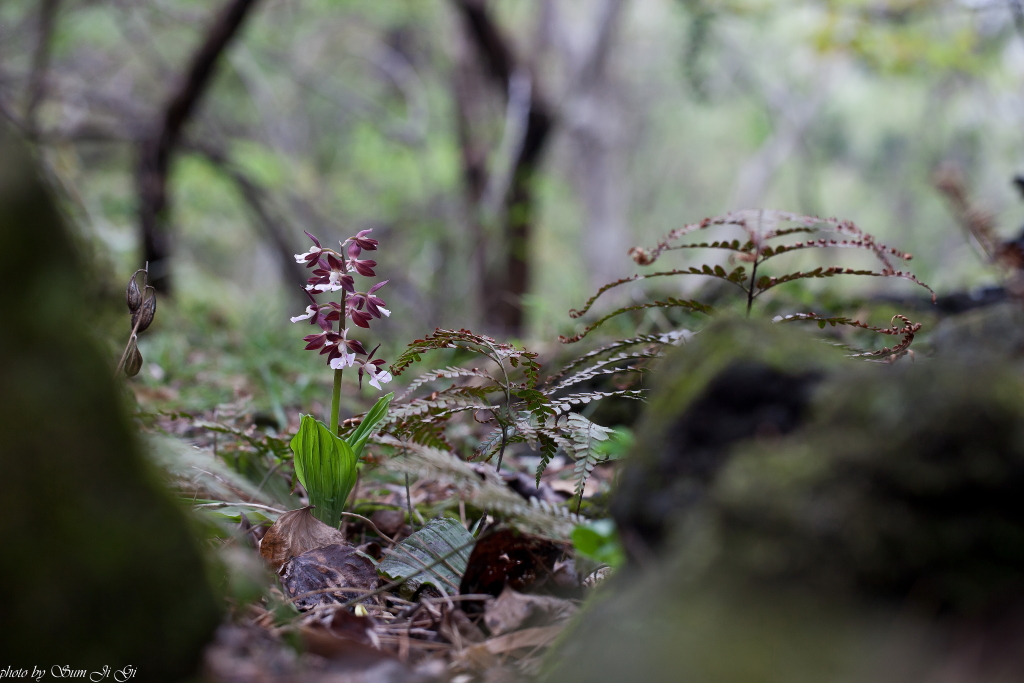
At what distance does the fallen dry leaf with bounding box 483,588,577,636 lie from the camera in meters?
1.31

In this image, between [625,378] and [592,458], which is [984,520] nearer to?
[592,458]

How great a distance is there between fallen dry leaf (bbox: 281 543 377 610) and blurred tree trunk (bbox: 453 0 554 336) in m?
5.16

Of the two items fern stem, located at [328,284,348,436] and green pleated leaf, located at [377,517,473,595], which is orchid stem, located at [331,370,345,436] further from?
green pleated leaf, located at [377,517,473,595]

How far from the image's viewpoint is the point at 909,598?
0.81m

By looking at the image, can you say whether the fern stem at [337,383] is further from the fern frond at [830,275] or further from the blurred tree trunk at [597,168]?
the blurred tree trunk at [597,168]

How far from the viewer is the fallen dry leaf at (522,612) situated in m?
1.31

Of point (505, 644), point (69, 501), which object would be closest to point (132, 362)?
point (69, 501)

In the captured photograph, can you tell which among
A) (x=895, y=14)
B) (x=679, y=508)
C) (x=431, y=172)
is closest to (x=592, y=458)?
(x=679, y=508)

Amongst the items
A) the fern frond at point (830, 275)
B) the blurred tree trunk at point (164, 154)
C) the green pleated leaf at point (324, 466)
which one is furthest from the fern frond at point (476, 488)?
the blurred tree trunk at point (164, 154)

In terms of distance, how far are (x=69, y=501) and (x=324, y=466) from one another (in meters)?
0.85

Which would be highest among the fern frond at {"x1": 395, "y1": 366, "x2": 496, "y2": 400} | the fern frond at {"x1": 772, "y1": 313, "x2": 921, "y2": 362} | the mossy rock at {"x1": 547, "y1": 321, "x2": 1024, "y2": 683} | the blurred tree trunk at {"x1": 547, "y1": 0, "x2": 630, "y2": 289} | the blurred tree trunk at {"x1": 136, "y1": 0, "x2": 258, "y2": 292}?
the blurred tree trunk at {"x1": 547, "y1": 0, "x2": 630, "y2": 289}

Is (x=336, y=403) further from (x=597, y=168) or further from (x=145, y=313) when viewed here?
(x=597, y=168)

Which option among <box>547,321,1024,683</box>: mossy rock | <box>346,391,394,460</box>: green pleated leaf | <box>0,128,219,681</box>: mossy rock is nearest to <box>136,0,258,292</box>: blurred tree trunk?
<box>346,391,394,460</box>: green pleated leaf

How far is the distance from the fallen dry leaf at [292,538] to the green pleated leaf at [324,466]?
0.22ft
